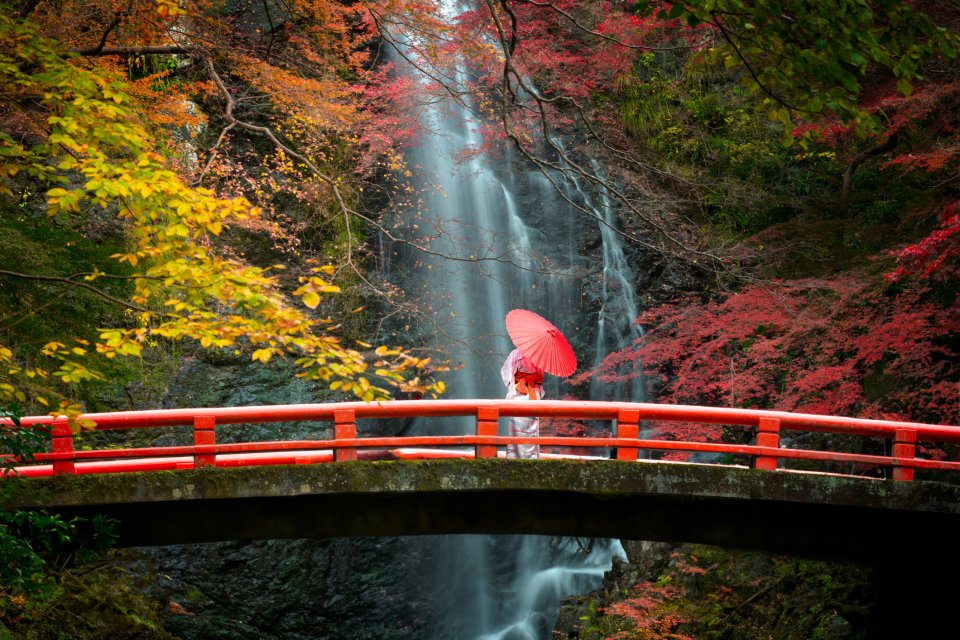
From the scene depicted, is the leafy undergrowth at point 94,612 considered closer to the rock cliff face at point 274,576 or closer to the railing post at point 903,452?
the rock cliff face at point 274,576

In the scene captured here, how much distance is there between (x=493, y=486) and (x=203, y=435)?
2.58 metres

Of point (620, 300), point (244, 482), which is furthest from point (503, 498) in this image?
Result: point (620, 300)

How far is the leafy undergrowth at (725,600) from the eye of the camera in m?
10.1

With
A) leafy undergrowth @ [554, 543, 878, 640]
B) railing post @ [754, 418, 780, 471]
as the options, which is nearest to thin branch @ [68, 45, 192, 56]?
railing post @ [754, 418, 780, 471]

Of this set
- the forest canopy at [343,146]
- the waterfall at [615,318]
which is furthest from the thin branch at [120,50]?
the waterfall at [615,318]

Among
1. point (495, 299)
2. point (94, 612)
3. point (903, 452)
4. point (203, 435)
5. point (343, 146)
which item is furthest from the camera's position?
point (495, 299)

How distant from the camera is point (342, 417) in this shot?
23.2 ft

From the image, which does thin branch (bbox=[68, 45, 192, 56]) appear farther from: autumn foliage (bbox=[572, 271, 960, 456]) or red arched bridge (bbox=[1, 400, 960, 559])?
autumn foliage (bbox=[572, 271, 960, 456])

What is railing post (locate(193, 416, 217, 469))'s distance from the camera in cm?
689

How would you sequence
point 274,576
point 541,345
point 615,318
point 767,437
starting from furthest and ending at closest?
point 615,318, point 274,576, point 541,345, point 767,437

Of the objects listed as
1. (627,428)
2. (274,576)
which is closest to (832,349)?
(627,428)

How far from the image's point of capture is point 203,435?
274 inches

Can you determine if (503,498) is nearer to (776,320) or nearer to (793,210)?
(776,320)

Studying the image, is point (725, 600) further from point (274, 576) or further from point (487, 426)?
point (274, 576)
